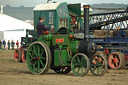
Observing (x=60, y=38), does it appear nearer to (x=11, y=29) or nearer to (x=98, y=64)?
(x=98, y=64)

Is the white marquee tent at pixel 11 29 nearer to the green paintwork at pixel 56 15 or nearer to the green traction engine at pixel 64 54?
the green paintwork at pixel 56 15

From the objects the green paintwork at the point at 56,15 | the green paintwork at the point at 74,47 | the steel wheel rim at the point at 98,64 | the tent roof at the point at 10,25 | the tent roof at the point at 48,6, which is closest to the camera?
the steel wheel rim at the point at 98,64

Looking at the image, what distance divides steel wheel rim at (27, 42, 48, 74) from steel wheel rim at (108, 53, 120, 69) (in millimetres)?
4722

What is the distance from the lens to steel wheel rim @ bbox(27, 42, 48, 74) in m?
11.8

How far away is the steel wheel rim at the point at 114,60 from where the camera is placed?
52.3 ft

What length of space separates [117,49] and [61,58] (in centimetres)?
562

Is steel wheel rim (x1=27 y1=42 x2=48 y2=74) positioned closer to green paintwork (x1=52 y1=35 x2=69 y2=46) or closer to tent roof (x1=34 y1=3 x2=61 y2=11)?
green paintwork (x1=52 y1=35 x2=69 y2=46)

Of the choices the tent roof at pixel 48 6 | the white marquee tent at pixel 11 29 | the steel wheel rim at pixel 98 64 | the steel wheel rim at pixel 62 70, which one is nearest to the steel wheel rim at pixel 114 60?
the steel wheel rim at pixel 62 70

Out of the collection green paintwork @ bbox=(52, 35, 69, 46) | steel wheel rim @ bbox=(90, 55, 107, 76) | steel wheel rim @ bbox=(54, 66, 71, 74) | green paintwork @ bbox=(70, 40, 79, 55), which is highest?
green paintwork @ bbox=(52, 35, 69, 46)

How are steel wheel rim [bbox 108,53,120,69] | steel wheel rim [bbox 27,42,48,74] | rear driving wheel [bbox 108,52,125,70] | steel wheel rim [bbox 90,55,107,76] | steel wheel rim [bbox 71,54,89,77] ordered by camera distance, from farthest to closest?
steel wheel rim [bbox 108,53,120,69]
rear driving wheel [bbox 108,52,125,70]
steel wheel rim [bbox 27,42,48,74]
steel wheel rim [bbox 90,55,107,76]
steel wheel rim [bbox 71,54,89,77]

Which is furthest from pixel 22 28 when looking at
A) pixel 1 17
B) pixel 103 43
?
pixel 103 43

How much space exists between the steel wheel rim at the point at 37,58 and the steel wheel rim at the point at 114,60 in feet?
15.5

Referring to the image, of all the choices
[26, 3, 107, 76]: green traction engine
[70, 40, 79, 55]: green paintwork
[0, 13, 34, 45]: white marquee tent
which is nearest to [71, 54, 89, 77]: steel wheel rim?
[26, 3, 107, 76]: green traction engine

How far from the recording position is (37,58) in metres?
12.0
